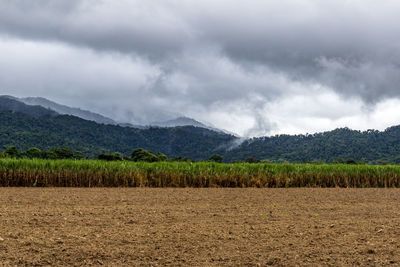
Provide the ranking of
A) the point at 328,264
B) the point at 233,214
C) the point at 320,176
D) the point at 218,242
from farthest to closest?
the point at 320,176 < the point at 233,214 < the point at 218,242 < the point at 328,264

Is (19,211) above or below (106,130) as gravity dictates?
below

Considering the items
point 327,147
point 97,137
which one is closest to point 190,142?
point 97,137

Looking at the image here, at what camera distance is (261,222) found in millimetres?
10250

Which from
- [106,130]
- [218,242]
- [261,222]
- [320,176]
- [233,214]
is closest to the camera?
[218,242]

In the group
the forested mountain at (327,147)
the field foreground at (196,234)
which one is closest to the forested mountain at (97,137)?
the forested mountain at (327,147)

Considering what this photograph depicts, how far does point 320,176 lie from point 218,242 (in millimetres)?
17776

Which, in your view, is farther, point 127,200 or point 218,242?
point 127,200

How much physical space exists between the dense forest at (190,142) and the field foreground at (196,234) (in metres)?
101

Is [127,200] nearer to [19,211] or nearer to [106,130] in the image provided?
[19,211]

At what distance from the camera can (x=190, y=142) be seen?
557ft

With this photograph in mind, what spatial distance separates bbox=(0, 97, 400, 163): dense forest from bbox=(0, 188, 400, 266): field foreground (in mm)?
100974

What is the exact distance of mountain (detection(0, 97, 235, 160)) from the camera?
12750 cm

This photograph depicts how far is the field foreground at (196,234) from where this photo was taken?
7.18 metres

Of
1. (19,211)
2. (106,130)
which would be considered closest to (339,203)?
(19,211)
